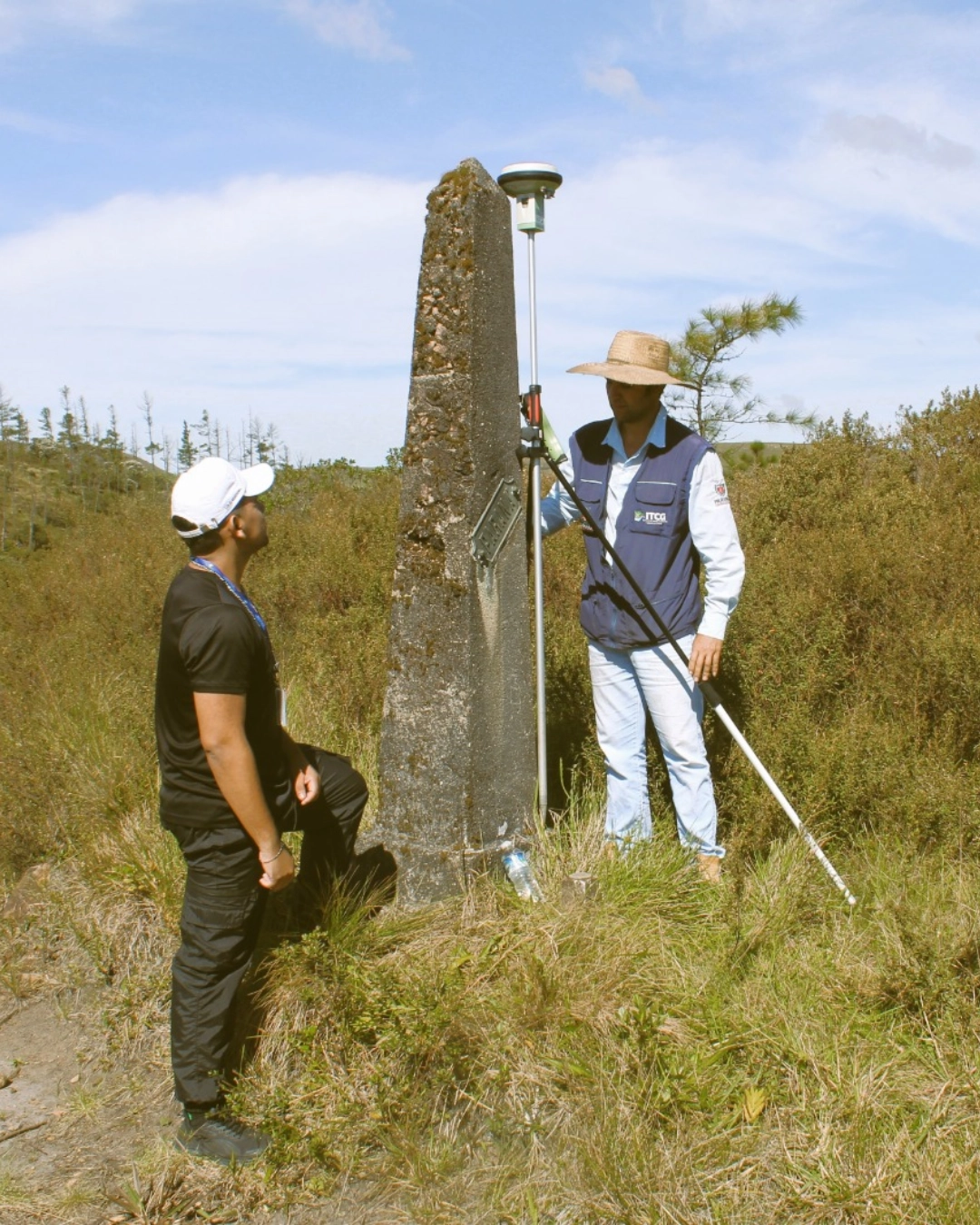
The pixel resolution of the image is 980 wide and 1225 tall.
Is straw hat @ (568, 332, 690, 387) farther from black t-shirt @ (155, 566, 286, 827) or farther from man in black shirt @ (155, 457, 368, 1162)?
black t-shirt @ (155, 566, 286, 827)

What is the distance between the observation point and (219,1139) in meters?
2.98

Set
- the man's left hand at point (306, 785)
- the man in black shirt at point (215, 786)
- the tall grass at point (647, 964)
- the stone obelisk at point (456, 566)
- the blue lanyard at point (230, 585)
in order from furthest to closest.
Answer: the stone obelisk at point (456, 566) < the man's left hand at point (306, 785) < the blue lanyard at point (230, 585) < the man in black shirt at point (215, 786) < the tall grass at point (647, 964)

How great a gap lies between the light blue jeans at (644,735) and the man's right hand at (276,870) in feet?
4.87

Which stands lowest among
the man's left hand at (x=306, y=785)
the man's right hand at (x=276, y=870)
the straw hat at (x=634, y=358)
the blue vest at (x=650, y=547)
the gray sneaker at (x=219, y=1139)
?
the gray sneaker at (x=219, y=1139)

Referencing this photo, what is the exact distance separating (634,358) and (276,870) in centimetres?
237

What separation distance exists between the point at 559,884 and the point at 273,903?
108 centimetres

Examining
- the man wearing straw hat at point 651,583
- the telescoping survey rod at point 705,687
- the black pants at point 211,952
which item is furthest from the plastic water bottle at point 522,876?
the black pants at point 211,952

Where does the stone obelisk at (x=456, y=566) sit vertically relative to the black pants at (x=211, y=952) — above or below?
above

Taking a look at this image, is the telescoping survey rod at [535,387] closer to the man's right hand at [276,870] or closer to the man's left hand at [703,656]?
the man's left hand at [703,656]

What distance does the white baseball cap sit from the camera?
9.72 feet

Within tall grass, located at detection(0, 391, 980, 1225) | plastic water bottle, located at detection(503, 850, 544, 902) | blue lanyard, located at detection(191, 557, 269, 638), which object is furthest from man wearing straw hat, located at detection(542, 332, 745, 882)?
blue lanyard, located at detection(191, 557, 269, 638)

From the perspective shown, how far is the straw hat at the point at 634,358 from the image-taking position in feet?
13.0

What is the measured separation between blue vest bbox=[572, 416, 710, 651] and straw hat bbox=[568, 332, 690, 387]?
8.8 inches

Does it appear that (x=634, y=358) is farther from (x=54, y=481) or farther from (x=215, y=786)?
(x=54, y=481)
